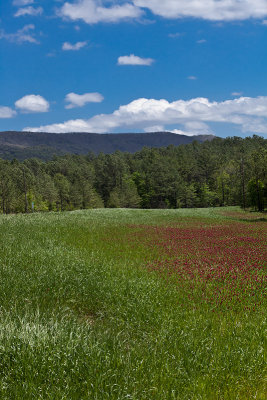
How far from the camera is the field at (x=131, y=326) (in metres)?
3.82

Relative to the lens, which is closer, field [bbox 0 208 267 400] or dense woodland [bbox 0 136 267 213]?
field [bbox 0 208 267 400]

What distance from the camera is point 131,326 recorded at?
5930 millimetres

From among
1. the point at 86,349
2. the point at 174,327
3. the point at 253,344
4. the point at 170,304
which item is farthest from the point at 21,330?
the point at 253,344

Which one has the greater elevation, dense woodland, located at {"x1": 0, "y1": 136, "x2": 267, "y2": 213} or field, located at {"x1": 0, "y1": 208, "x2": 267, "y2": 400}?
dense woodland, located at {"x1": 0, "y1": 136, "x2": 267, "y2": 213}

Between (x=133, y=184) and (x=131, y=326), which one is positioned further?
(x=133, y=184)

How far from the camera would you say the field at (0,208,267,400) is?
3.82 metres

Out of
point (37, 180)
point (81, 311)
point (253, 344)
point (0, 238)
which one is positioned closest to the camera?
point (253, 344)

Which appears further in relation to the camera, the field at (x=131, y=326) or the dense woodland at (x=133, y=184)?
the dense woodland at (x=133, y=184)

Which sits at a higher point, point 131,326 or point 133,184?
point 133,184

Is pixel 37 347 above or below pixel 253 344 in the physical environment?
above

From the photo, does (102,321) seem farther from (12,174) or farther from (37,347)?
(12,174)

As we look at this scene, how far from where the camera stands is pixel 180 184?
10031 centimetres

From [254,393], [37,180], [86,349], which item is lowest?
[254,393]

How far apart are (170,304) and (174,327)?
114cm
